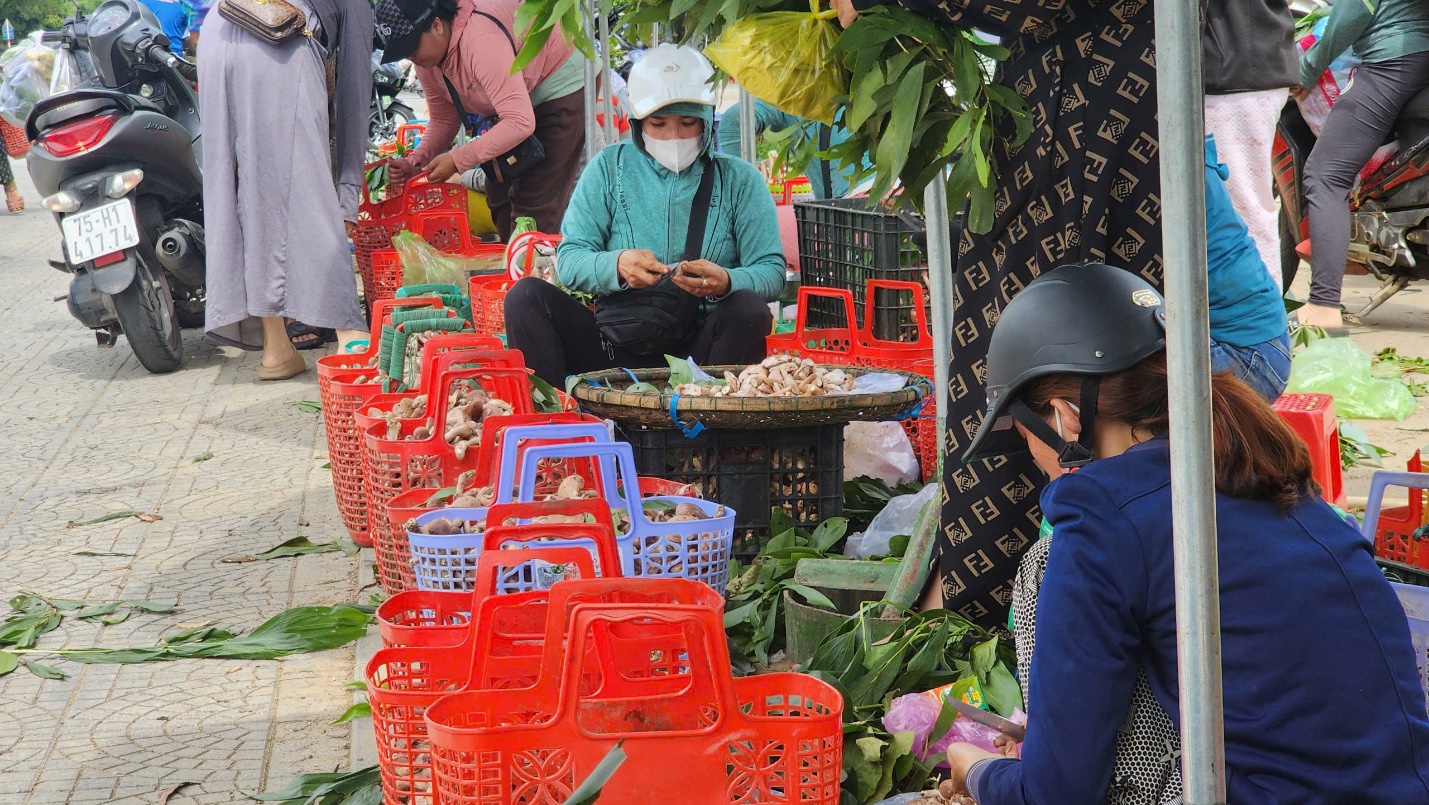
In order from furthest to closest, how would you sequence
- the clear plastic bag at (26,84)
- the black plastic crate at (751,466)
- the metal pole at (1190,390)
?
1. the clear plastic bag at (26,84)
2. the black plastic crate at (751,466)
3. the metal pole at (1190,390)

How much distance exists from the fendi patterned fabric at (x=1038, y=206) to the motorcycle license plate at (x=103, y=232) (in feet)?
16.5

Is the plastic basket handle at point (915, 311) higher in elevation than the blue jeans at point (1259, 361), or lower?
lower

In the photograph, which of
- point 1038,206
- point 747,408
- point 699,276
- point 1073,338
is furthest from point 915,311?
point 1073,338

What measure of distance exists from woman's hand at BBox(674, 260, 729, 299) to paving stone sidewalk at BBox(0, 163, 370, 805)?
136cm

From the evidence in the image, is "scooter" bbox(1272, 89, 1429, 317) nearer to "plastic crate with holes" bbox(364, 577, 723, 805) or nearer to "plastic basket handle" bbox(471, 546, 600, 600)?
"plastic basket handle" bbox(471, 546, 600, 600)

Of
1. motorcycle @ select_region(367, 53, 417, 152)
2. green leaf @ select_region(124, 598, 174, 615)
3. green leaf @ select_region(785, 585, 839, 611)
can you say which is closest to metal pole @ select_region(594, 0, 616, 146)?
green leaf @ select_region(124, 598, 174, 615)

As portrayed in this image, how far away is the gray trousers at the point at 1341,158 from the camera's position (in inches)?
232

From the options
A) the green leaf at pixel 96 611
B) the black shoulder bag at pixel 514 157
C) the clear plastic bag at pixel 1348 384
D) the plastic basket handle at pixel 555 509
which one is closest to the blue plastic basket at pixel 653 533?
the plastic basket handle at pixel 555 509

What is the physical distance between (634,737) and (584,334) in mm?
2843

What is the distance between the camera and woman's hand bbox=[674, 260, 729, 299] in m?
4.33

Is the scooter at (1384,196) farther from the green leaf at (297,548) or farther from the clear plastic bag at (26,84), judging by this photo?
the clear plastic bag at (26,84)

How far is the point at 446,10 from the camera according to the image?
20.6 feet

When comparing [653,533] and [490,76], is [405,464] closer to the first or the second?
[653,533]

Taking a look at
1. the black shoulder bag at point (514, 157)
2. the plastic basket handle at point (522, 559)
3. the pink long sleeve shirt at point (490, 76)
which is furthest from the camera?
the black shoulder bag at point (514, 157)
